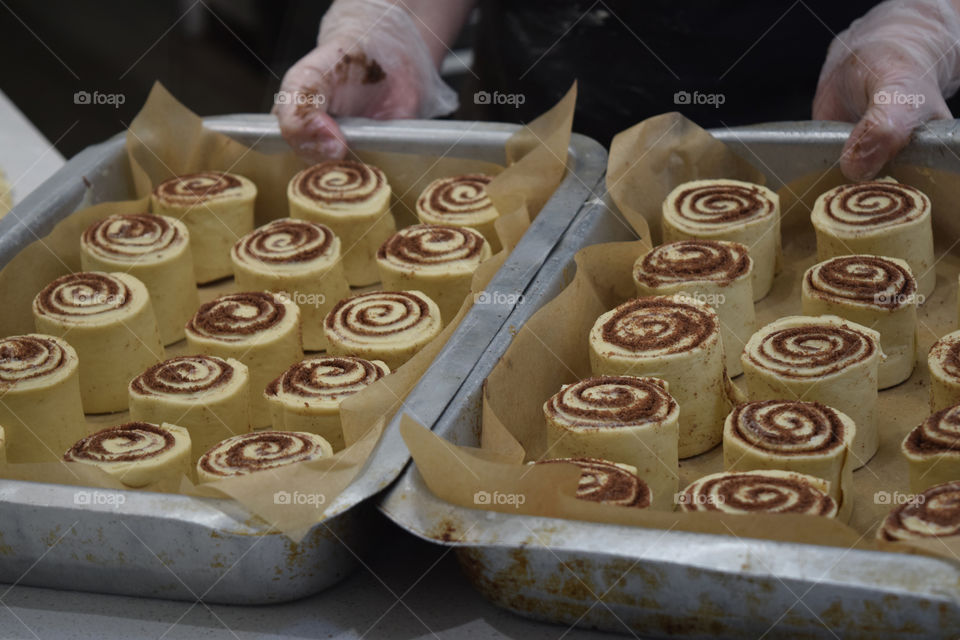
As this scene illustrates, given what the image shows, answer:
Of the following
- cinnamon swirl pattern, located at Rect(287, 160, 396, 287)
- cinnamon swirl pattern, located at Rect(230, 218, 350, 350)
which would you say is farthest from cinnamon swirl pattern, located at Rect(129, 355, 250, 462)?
cinnamon swirl pattern, located at Rect(287, 160, 396, 287)

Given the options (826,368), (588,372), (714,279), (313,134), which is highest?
(313,134)

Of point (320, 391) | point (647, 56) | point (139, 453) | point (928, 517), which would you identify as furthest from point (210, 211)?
point (928, 517)

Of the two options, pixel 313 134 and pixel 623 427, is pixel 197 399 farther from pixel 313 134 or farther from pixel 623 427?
pixel 313 134

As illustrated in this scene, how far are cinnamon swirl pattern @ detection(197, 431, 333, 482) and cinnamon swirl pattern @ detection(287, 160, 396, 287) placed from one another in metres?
1.21

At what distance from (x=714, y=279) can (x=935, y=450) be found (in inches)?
34.5

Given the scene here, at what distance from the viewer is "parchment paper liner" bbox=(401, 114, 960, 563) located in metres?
2.11

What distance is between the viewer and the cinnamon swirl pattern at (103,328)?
3.23 meters

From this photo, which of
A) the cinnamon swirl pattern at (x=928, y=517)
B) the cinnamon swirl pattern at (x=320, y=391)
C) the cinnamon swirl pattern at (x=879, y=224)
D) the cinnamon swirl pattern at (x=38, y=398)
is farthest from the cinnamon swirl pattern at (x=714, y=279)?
the cinnamon swirl pattern at (x=38, y=398)

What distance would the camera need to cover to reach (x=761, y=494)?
7.63ft

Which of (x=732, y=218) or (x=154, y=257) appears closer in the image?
(x=732, y=218)

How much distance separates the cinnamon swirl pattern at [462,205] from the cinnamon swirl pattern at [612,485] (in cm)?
137

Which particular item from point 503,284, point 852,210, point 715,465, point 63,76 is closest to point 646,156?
point 852,210

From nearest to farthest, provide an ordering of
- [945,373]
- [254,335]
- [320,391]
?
1. [945,373]
2. [320,391]
3. [254,335]

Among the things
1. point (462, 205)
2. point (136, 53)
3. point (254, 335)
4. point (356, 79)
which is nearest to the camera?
point (254, 335)
